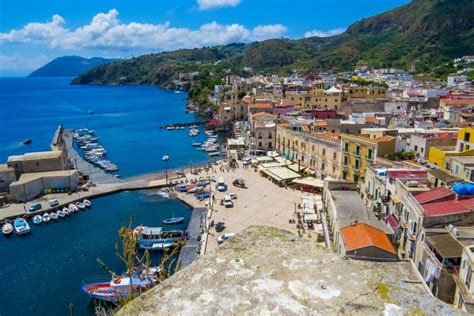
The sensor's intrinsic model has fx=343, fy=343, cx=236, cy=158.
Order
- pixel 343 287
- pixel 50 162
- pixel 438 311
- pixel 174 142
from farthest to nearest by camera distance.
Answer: pixel 174 142, pixel 50 162, pixel 343 287, pixel 438 311

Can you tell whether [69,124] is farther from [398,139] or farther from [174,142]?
[398,139]

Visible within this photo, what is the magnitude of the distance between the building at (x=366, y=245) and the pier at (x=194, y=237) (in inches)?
466

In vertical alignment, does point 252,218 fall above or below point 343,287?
below

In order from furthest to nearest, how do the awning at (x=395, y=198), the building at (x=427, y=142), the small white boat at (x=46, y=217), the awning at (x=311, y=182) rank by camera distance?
the awning at (x=311, y=182)
the small white boat at (x=46, y=217)
the building at (x=427, y=142)
the awning at (x=395, y=198)

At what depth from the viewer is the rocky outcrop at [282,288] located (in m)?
3.76

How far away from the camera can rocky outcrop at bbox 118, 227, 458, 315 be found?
3.76m

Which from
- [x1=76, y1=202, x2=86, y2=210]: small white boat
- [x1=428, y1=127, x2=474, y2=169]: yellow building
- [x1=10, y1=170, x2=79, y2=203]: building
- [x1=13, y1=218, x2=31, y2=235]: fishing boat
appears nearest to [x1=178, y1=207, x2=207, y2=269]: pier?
[x1=76, y1=202, x2=86, y2=210]: small white boat

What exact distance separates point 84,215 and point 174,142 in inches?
1546

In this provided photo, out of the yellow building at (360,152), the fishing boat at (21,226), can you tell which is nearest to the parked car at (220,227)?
the yellow building at (360,152)

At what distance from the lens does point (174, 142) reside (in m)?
77.9

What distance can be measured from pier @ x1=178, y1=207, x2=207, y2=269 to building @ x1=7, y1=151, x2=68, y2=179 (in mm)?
22627

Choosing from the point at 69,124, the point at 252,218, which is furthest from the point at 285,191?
the point at 69,124

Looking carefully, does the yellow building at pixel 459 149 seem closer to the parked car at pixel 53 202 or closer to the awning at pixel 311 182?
the awning at pixel 311 182

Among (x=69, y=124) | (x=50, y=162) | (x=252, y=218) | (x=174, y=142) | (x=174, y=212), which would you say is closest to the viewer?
(x=252, y=218)
